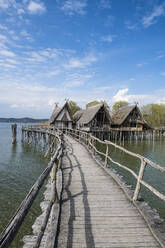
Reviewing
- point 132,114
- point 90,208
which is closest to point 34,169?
point 90,208

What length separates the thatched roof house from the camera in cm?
3315

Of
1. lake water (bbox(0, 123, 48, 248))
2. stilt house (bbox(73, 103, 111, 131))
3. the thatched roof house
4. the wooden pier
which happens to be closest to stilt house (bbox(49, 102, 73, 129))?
stilt house (bbox(73, 103, 111, 131))

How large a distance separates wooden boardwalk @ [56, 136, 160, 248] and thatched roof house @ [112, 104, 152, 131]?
93.9 feet

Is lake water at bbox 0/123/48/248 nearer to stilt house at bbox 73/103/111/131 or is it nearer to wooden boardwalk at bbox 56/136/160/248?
wooden boardwalk at bbox 56/136/160/248

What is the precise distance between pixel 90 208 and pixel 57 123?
86.7 feet

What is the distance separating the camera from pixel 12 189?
8.87m

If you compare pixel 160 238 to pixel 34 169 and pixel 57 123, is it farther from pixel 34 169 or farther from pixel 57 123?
pixel 57 123

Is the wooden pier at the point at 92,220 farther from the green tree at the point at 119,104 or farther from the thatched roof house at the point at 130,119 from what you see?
the green tree at the point at 119,104

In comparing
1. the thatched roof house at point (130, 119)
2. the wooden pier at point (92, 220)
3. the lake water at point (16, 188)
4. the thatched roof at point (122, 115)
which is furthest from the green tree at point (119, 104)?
the wooden pier at point (92, 220)

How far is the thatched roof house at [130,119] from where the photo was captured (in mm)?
33153

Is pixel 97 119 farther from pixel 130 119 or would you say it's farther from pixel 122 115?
pixel 130 119

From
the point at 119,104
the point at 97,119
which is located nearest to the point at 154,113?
the point at 119,104

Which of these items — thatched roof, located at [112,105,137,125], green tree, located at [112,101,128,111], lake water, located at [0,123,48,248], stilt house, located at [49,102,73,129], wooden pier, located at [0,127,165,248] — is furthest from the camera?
green tree, located at [112,101,128,111]

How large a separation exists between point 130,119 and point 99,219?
31863 mm
